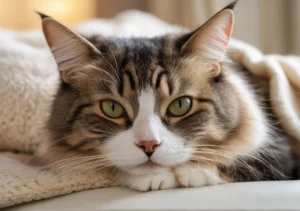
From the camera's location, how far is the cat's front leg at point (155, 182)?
0.99 metres

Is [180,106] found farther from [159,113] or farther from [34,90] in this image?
[34,90]

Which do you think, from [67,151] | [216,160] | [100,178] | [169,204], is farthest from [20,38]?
[169,204]

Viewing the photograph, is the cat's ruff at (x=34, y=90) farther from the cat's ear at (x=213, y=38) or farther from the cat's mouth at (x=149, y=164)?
the cat's ear at (x=213, y=38)

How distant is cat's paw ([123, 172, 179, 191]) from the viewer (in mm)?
994

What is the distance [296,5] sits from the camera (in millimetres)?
1909

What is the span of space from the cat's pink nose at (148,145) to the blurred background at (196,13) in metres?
1.23

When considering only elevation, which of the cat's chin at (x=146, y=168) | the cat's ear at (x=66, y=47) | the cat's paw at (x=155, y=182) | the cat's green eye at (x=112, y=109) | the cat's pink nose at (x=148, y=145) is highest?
the cat's ear at (x=66, y=47)

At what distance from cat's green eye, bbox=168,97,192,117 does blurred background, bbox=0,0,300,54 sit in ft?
3.52

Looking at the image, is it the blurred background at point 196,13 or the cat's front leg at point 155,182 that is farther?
the blurred background at point 196,13

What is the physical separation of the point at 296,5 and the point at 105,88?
117cm

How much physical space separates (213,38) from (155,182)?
377 mm

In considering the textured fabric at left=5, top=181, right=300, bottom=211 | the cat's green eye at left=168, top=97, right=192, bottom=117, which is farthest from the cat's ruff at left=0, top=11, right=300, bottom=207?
the cat's green eye at left=168, top=97, right=192, bottom=117

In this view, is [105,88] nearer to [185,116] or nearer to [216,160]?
[185,116]

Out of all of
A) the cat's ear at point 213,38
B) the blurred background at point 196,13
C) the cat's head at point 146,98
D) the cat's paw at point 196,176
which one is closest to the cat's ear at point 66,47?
the cat's head at point 146,98
